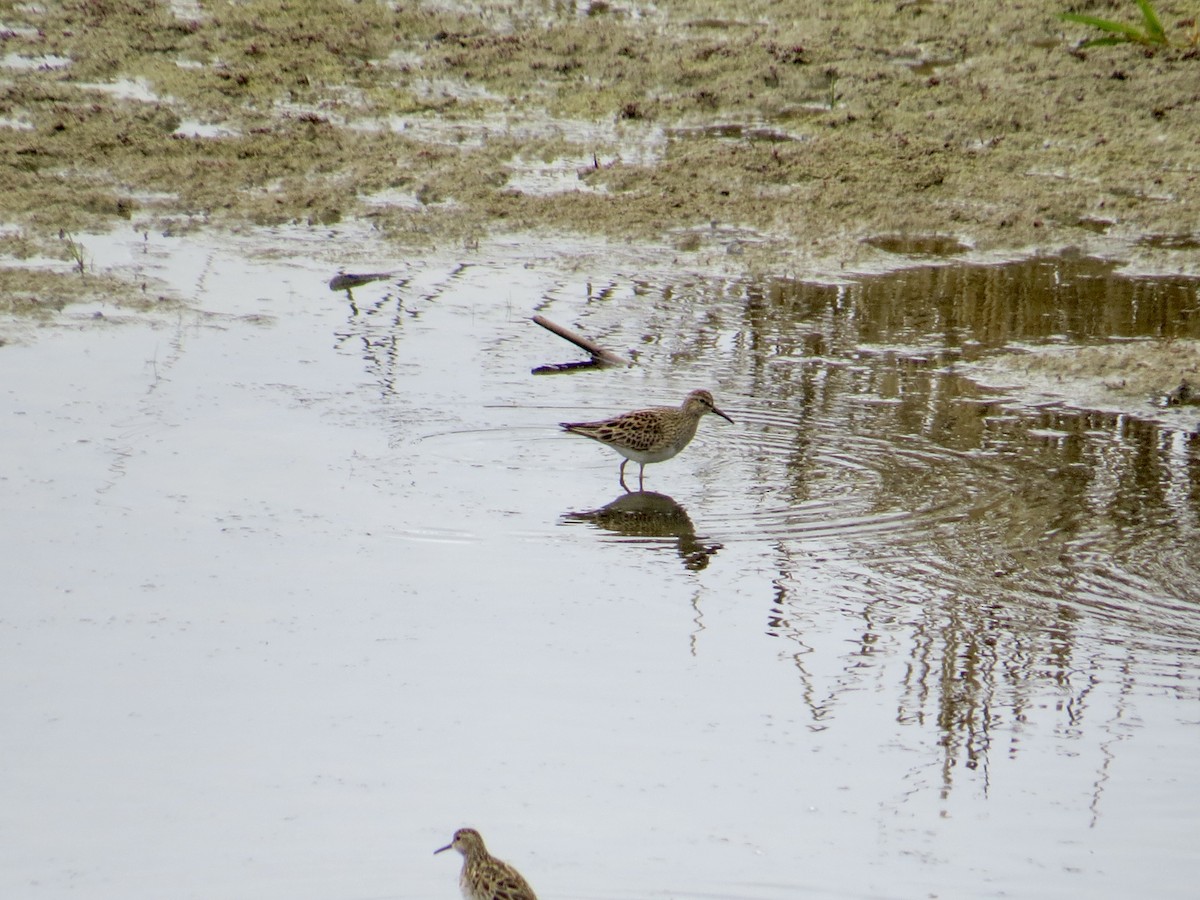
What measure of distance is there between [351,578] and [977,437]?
12.3 ft

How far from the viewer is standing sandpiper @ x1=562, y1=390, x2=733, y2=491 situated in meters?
8.58

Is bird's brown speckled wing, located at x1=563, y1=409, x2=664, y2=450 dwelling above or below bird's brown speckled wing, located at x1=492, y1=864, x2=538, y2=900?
above

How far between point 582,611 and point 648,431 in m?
1.77

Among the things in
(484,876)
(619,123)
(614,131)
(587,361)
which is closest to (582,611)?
(484,876)

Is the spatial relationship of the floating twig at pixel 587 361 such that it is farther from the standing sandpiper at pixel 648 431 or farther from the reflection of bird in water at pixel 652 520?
the reflection of bird in water at pixel 652 520

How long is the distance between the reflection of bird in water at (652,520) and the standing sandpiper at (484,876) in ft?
8.91

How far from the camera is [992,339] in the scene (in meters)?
11.0

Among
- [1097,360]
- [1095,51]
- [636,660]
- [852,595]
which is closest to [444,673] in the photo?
[636,660]

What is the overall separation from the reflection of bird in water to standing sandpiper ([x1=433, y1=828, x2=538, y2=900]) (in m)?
2.72

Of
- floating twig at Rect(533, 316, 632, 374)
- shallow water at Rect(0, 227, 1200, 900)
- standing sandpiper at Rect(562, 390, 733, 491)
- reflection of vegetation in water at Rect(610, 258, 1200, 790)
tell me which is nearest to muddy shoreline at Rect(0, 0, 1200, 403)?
reflection of vegetation in water at Rect(610, 258, 1200, 790)

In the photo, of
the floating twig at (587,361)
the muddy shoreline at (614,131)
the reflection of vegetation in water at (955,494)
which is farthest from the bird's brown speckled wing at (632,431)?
the muddy shoreline at (614,131)

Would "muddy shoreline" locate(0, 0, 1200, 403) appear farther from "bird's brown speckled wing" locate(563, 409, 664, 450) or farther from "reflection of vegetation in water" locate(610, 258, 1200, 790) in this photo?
"bird's brown speckled wing" locate(563, 409, 664, 450)

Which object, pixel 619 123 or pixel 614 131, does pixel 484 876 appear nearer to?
pixel 614 131

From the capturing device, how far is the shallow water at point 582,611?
5.37 metres
